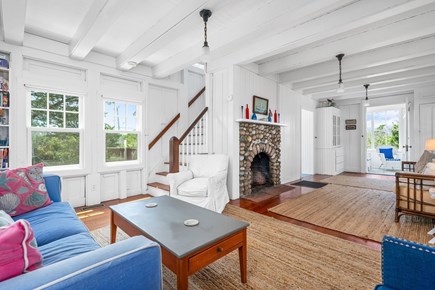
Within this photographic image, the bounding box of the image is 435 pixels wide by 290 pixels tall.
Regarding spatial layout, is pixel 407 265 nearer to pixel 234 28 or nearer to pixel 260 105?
pixel 234 28

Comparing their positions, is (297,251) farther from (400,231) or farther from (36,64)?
(36,64)

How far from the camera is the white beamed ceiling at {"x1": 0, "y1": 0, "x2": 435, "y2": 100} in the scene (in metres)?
2.34

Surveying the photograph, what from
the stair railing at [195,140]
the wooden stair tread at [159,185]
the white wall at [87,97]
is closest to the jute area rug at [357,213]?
the stair railing at [195,140]

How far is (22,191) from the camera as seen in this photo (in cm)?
196

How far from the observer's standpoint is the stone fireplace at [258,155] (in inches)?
164

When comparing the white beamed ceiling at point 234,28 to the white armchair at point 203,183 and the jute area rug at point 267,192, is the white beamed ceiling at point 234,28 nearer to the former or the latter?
the white armchair at point 203,183

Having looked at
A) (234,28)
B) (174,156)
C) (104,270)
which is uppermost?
(234,28)

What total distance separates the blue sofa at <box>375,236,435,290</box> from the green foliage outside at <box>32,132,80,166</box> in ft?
14.0

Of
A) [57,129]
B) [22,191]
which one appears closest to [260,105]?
[57,129]

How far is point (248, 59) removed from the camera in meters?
3.68

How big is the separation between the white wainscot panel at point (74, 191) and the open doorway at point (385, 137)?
930 cm

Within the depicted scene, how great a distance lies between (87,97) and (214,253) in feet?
11.6

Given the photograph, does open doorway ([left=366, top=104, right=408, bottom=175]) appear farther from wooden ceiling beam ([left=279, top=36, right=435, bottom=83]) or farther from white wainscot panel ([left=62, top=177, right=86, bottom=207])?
white wainscot panel ([left=62, top=177, right=86, bottom=207])

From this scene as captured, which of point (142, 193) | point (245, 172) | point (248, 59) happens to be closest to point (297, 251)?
point (245, 172)
